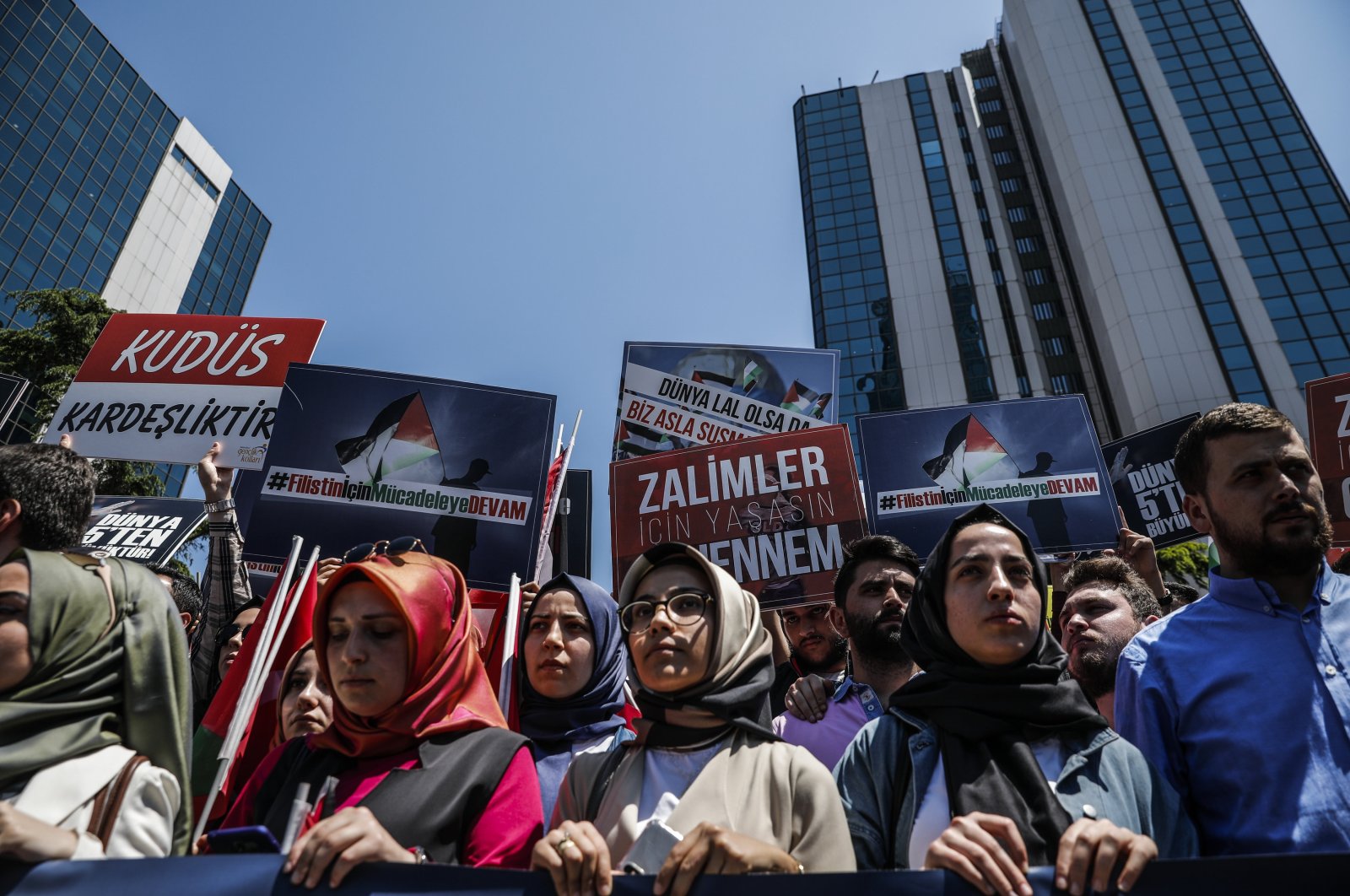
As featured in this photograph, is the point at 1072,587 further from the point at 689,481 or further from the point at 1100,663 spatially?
the point at 689,481

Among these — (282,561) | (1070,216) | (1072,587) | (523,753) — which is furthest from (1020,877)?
(1070,216)

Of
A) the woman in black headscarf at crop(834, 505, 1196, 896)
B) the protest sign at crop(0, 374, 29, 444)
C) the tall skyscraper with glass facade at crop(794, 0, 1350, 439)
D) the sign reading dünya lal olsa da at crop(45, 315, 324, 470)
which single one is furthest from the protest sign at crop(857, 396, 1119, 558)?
the tall skyscraper with glass facade at crop(794, 0, 1350, 439)

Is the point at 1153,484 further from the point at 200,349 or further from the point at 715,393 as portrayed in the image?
the point at 200,349

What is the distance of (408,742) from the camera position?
6.21 feet

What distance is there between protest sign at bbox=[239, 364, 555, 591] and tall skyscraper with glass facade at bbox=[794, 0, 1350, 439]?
101 ft

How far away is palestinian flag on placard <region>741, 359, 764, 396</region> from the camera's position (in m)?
5.91

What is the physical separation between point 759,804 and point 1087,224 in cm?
3737

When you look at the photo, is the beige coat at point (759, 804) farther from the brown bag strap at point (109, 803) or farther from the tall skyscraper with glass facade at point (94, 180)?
the tall skyscraper with glass facade at point (94, 180)

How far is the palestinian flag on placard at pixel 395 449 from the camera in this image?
4.42 m

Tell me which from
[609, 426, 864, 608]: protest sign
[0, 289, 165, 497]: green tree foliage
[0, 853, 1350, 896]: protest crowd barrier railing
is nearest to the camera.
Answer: [0, 853, 1350, 896]: protest crowd barrier railing

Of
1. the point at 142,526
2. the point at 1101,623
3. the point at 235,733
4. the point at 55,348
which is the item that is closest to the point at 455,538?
the point at 235,733

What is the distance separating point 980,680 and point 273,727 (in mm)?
2673

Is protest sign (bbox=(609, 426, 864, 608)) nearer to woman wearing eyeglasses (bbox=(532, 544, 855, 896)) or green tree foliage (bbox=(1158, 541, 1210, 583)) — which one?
woman wearing eyeglasses (bbox=(532, 544, 855, 896))

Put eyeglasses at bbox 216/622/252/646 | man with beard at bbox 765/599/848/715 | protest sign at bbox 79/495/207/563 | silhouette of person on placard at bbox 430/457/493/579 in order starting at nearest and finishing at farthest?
1. eyeglasses at bbox 216/622/252/646
2. man with beard at bbox 765/599/848/715
3. silhouette of person on placard at bbox 430/457/493/579
4. protest sign at bbox 79/495/207/563
